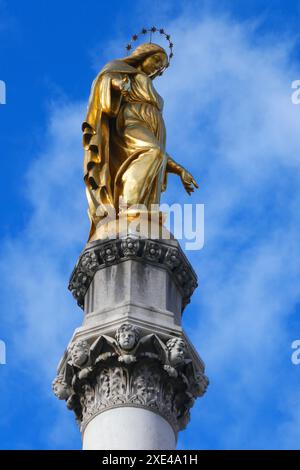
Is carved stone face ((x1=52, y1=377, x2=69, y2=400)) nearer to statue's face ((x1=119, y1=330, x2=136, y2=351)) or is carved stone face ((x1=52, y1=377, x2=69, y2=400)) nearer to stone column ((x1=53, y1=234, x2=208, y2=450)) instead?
stone column ((x1=53, y1=234, x2=208, y2=450))

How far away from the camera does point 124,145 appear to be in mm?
28375

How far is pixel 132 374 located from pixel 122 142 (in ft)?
17.0

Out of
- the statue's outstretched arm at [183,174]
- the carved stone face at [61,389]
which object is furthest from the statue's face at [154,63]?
the carved stone face at [61,389]

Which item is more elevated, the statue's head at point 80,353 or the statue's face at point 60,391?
the statue's head at point 80,353

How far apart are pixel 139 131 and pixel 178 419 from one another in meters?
5.56

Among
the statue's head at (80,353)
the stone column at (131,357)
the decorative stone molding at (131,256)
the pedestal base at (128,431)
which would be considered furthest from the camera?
the decorative stone molding at (131,256)

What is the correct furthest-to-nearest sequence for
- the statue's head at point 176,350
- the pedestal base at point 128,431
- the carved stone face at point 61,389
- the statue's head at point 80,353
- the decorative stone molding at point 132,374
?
the carved stone face at point 61,389, the statue's head at point 80,353, the statue's head at point 176,350, the decorative stone molding at point 132,374, the pedestal base at point 128,431

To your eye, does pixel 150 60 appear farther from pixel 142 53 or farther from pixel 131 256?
pixel 131 256

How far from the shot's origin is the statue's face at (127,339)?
80.2 ft

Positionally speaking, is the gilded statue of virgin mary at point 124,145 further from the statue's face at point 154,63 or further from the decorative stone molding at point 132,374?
the decorative stone molding at point 132,374

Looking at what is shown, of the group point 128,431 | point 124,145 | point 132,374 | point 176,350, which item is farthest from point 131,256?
point 128,431

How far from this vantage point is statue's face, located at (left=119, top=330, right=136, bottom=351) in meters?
24.5
